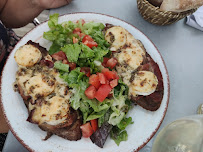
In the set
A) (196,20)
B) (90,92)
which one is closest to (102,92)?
(90,92)

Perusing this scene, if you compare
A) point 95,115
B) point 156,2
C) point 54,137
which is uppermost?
point 156,2

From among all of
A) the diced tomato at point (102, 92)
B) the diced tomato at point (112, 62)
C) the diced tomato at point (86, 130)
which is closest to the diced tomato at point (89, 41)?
the diced tomato at point (112, 62)

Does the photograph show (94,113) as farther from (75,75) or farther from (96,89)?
(75,75)

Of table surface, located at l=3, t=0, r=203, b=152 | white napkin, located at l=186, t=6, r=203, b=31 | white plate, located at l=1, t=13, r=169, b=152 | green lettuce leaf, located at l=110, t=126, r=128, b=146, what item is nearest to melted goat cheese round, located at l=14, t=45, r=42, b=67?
white plate, located at l=1, t=13, r=169, b=152

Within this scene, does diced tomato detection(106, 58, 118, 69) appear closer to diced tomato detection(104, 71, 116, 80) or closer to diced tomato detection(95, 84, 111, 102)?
diced tomato detection(104, 71, 116, 80)

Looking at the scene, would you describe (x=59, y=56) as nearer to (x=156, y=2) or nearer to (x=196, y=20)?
(x=156, y=2)

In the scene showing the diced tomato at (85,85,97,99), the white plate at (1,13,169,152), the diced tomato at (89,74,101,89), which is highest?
the diced tomato at (89,74,101,89)

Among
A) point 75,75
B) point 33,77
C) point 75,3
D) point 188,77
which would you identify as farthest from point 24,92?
point 188,77
